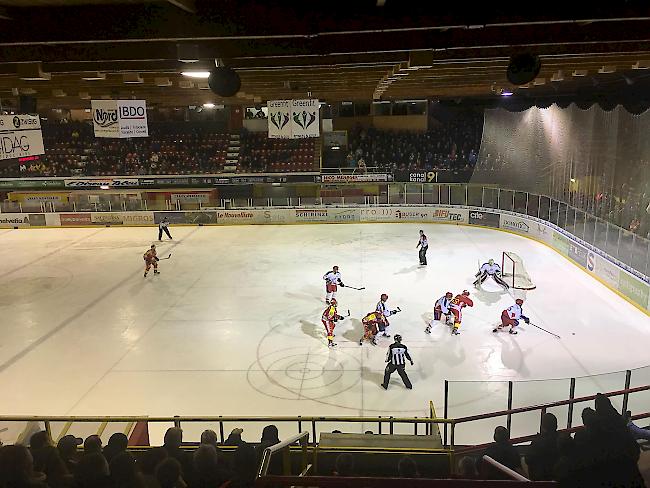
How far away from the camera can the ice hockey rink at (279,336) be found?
10.5 m

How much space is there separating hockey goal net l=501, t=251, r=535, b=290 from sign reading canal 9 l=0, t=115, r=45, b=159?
13806mm

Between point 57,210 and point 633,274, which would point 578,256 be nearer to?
point 633,274

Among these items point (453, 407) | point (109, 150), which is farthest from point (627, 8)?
point (109, 150)

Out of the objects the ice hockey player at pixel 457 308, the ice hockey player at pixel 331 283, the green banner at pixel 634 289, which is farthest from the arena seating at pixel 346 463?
the green banner at pixel 634 289

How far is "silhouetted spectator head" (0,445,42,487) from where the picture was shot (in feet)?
14.1

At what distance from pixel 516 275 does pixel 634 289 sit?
3.31 m

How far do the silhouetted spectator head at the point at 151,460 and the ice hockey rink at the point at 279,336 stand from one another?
2.62 meters

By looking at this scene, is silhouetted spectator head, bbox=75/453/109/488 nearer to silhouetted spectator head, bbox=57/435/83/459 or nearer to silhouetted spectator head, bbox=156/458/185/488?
silhouetted spectator head, bbox=156/458/185/488

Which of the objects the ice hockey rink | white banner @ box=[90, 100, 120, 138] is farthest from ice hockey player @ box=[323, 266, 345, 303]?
white banner @ box=[90, 100, 120, 138]

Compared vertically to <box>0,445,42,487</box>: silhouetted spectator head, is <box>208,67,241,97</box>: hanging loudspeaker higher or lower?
higher

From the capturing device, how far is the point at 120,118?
14.6 m

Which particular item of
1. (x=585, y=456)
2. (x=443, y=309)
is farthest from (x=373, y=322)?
(x=585, y=456)

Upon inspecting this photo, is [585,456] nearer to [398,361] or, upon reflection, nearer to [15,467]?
[15,467]

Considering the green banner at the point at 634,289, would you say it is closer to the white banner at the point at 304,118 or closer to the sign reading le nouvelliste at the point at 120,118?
the white banner at the point at 304,118
